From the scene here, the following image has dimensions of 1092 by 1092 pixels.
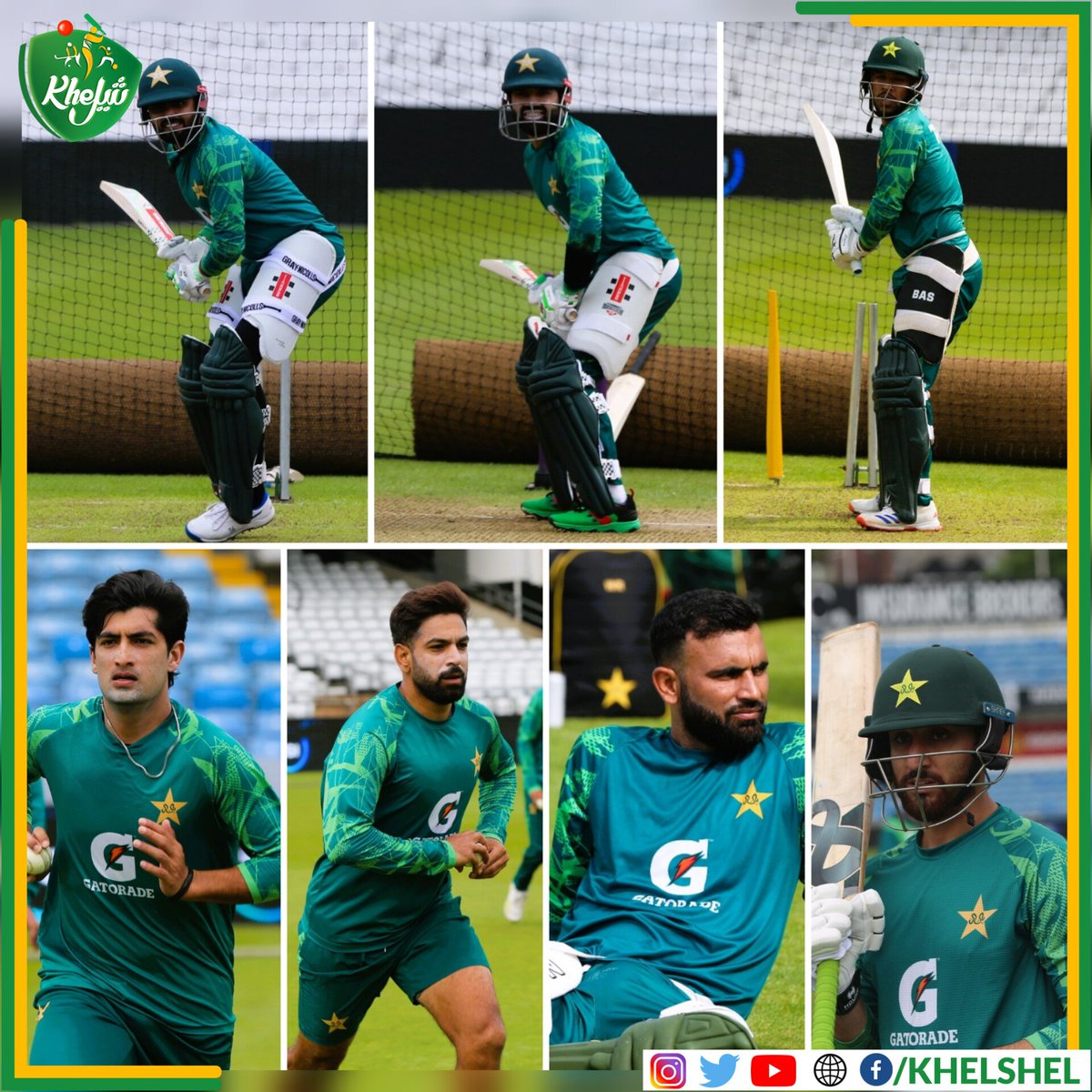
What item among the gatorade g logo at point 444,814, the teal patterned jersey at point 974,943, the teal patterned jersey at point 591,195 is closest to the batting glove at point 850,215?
the teal patterned jersey at point 591,195

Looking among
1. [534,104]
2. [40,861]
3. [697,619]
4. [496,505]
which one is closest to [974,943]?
[697,619]

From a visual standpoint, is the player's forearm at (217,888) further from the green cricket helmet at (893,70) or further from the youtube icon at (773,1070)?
the green cricket helmet at (893,70)

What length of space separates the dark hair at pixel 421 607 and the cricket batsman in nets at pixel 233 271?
0.79 meters

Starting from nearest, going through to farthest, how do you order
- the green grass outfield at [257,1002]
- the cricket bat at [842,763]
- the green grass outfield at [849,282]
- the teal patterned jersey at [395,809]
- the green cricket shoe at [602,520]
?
the teal patterned jersey at [395,809] → the cricket bat at [842,763] → the green grass outfield at [257,1002] → the green cricket shoe at [602,520] → the green grass outfield at [849,282]

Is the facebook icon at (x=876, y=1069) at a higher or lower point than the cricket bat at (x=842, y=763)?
lower

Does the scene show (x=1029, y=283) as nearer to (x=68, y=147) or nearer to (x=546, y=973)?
(x=546, y=973)

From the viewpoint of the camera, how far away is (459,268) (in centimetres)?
738

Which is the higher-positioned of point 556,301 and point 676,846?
point 556,301

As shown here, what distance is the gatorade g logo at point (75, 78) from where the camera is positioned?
544 cm

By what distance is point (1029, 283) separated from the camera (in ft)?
19.9

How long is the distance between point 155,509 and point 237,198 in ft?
3.89

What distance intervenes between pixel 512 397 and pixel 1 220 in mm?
2181

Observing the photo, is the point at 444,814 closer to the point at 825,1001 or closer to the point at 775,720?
the point at 775,720

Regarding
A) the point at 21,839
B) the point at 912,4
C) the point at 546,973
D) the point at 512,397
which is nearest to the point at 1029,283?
the point at 912,4
